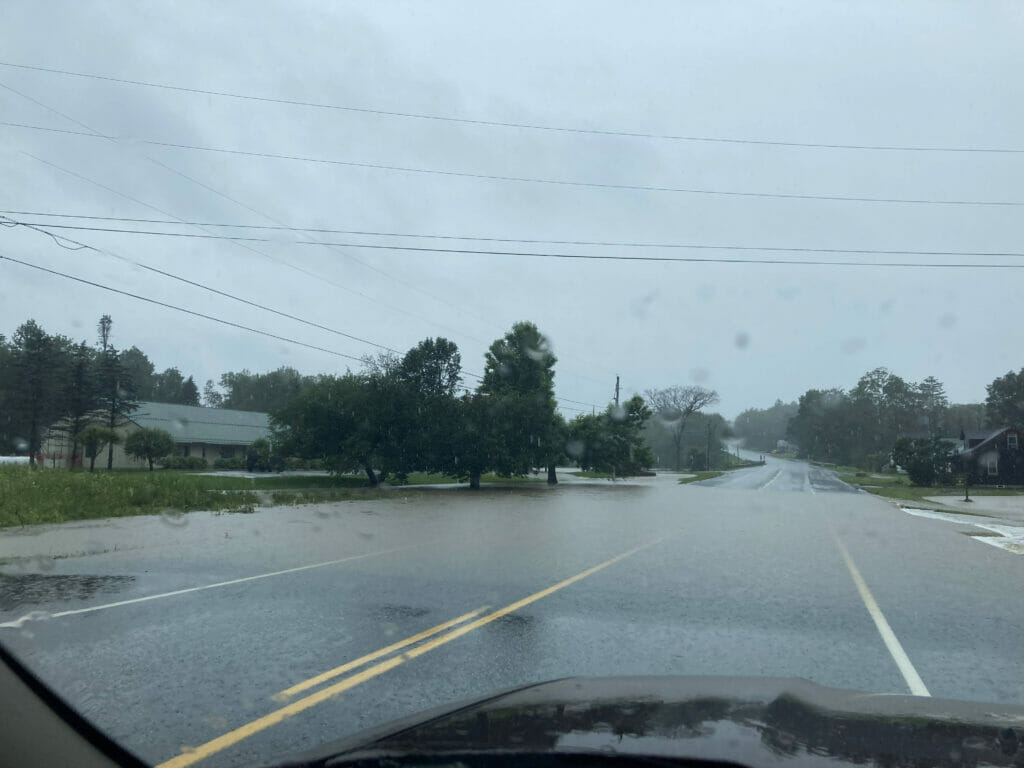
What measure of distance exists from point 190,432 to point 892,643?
64991 mm

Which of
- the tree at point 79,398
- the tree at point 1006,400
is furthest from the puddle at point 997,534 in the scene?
the tree at point 1006,400

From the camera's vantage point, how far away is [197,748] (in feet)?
13.7

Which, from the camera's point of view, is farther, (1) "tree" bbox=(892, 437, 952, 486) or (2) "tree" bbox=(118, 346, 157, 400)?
(2) "tree" bbox=(118, 346, 157, 400)

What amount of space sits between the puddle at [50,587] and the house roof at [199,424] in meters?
53.2

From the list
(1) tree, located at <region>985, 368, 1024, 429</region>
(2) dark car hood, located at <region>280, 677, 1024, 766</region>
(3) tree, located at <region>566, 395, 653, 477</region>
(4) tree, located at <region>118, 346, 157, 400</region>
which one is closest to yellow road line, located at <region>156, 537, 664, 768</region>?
(2) dark car hood, located at <region>280, 677, 1024, 766</region>

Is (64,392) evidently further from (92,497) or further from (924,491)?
(924,491)

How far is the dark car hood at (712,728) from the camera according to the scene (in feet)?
9.04

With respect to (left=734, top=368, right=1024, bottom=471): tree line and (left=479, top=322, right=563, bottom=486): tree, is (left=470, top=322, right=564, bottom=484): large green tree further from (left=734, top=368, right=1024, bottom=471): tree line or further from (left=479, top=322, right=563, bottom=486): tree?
(left=734, top=368, right=1024, bottom=471): tree line

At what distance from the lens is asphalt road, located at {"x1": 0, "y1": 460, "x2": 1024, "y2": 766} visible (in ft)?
16.8

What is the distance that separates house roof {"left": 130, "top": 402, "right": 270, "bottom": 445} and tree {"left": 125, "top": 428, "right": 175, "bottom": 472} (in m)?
10.0

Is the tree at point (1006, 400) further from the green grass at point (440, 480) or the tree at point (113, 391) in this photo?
the tree at point (113, 391)

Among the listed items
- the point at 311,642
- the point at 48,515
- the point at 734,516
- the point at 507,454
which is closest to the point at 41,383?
the point at 507,454

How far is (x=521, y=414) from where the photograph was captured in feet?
146

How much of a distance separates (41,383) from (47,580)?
58.3 meters
